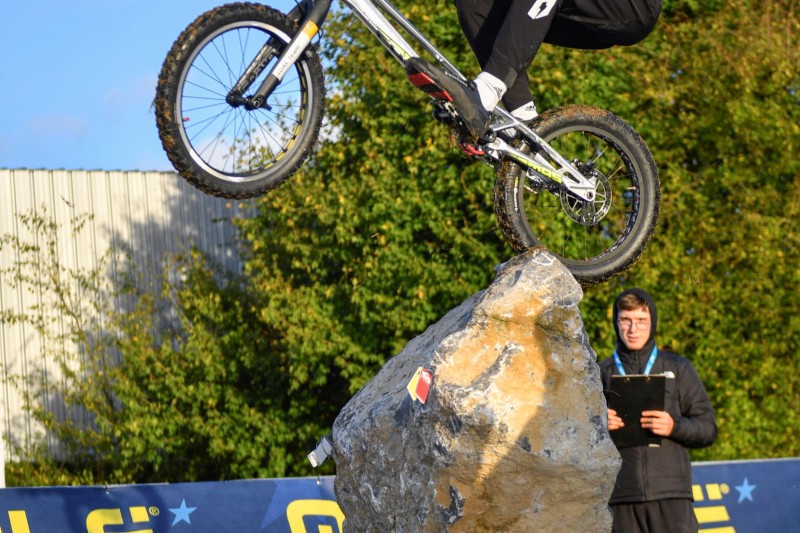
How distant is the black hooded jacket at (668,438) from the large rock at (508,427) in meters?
0.83

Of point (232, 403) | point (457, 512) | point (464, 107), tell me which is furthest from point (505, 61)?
point (232, 403)

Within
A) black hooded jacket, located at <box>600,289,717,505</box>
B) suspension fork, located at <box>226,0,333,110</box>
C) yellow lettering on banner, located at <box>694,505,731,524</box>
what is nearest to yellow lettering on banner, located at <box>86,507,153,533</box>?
black hooded jacket, located at <box>600,289,717,505</box>

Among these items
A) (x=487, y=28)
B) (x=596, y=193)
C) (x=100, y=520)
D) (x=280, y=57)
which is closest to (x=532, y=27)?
(x=487, y=28)

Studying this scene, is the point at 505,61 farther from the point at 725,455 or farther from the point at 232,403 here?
the point at 232,403

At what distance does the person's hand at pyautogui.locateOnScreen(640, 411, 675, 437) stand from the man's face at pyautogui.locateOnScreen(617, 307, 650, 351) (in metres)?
0.37

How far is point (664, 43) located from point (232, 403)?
22.5 feet

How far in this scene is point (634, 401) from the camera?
17.0ft

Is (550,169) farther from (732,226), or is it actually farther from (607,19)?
(732,226)

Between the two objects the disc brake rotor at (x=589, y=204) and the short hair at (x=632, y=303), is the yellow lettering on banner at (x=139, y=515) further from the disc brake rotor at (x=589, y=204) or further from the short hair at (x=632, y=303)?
the disc brake rotor at (x=589, y=204)

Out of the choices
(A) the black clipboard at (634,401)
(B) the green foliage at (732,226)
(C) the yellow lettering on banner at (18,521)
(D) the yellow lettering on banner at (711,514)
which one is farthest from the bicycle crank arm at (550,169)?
(B) the green foliage at (732,226)

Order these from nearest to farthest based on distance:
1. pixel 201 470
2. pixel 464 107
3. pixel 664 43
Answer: pixel 464 107
pixel 664 43
pixel 201 470

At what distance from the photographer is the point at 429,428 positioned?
167 inches

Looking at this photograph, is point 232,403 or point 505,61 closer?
point 505,61

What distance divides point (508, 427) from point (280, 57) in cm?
167
